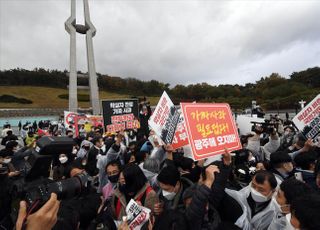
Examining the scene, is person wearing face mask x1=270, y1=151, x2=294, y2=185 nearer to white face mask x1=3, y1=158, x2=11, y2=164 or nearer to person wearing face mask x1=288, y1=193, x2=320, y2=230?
person wearing face mask x1=288, y1=193, x2=320, y2=230

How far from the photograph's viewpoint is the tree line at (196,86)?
35594 mm

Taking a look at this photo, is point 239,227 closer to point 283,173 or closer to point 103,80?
point 283,173

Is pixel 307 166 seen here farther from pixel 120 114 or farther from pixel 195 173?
pixel 120 114

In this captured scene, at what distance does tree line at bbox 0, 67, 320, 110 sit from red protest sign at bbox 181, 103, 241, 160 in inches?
1078

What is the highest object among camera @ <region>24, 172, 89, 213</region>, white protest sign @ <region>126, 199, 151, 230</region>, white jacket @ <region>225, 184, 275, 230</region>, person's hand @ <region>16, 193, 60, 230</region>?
camera @ <region>24, 172, 89, 213</region>

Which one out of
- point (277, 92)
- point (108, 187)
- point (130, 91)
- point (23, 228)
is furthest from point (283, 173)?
point (130, 91)

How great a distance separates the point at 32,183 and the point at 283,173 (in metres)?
2.58

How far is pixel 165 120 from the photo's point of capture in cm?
354

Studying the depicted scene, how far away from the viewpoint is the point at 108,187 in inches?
→ 127

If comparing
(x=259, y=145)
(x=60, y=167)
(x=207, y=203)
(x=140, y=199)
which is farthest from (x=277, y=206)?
(x=60, y=167)

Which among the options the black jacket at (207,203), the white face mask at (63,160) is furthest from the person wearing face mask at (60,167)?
the black jacket at (207,203)

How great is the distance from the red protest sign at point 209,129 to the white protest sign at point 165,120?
717 millimetres

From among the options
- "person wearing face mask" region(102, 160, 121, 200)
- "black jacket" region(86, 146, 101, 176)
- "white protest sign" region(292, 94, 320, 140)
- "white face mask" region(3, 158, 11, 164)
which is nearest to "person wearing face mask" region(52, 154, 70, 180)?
"black jacket" region(86, 146, 101, 176)

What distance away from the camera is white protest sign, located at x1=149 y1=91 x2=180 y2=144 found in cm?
→ 330
